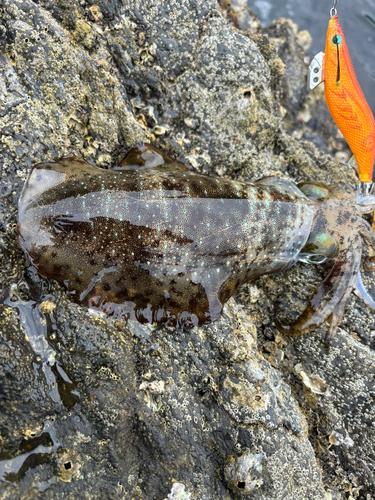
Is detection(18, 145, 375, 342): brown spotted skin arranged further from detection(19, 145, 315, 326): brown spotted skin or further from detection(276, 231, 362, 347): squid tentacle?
detection(276, 231, 362, 347): squid tentacle

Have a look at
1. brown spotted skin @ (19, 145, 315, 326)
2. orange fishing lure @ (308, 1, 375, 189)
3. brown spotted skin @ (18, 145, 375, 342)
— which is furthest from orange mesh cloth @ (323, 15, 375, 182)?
brown spotted skin @ (19, 145, 315, 326)

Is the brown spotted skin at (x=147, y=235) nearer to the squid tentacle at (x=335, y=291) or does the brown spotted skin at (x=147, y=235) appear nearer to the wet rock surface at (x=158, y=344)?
the wet rock surface at (x=158, y=344)

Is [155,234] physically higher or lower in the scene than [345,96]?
lower

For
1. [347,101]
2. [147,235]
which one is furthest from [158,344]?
[347,101]

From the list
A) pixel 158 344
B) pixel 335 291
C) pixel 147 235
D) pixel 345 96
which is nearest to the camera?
pixel 147 235

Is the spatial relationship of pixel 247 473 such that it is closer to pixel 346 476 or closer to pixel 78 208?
pixel 346 476

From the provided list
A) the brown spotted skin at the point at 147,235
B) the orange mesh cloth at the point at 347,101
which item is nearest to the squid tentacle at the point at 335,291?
the brown spotted skin at the point at 147,235

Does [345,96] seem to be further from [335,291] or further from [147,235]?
[147,235]
